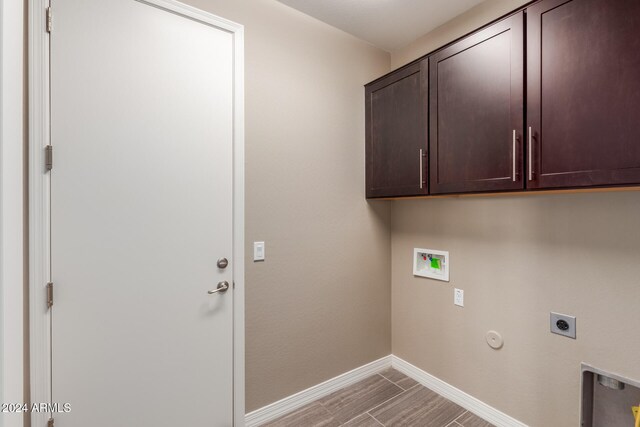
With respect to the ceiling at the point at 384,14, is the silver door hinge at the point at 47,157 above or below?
below

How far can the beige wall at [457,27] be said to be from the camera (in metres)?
1.75

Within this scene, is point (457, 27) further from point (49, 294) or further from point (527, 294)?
point (49, 294)

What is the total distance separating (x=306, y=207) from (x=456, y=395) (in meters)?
1.69

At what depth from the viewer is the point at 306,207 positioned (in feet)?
6.63

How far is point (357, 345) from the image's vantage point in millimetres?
2305

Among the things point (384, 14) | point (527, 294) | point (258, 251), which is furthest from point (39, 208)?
point (527, 294)

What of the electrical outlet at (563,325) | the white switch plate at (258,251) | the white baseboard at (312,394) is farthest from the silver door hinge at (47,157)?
the electrical outlet at (563,325)

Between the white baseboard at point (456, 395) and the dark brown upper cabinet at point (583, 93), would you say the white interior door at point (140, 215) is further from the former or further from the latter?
the dark brown upper cabinet at point (583, 93)

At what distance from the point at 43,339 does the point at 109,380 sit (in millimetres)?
342

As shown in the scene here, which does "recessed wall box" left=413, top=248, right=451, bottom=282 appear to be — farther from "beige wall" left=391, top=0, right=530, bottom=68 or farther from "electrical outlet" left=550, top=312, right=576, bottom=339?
"beige wall" left=391, top=0, right=530, bottom=68

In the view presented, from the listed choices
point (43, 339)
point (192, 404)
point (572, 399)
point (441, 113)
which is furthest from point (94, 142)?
point (572, 399)

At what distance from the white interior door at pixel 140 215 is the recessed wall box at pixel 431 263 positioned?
143 cm

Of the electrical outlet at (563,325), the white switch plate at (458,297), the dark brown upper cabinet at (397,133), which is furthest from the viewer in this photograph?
the white switch plate at (458,297)

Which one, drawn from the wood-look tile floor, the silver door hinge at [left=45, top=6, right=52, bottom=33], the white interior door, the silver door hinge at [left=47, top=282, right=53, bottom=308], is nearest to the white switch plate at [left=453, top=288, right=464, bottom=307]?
the wood-look tile floor
